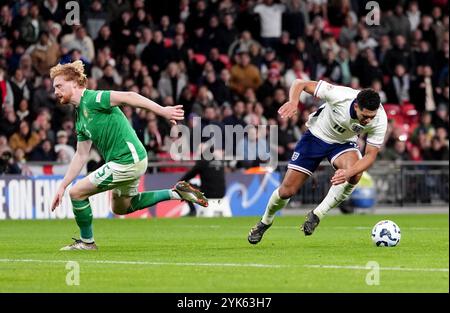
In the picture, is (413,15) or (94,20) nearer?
(94,20)

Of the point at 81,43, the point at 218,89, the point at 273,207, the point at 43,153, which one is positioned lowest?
the point at 43,153

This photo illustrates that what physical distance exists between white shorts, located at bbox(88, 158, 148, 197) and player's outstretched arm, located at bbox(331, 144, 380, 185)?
87.1 inches

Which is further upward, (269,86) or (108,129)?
(269,86)

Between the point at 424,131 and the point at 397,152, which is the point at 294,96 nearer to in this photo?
the point at 397,152

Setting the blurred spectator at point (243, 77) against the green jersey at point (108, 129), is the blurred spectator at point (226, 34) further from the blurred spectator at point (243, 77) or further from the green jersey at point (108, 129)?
the green jersey at point (108, 129)

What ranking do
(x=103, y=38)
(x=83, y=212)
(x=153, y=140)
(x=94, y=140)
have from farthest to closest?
1. (x=103, y=38)
2. (x=153, y=140)
3. (x=94, y=140)
4. (x=83, y=212)

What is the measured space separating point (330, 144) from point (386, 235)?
138 centimetres

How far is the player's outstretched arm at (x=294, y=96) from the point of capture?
1336 cm

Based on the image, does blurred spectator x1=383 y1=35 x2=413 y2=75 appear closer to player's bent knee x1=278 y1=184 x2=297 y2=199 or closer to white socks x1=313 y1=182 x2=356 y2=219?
white socks x1=313 y1=182 x2=356 y2=219

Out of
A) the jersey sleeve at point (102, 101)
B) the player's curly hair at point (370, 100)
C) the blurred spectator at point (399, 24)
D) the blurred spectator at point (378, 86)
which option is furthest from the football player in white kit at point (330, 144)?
the blurred spectator at point (399, 24)

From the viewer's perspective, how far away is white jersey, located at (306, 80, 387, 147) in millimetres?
14047

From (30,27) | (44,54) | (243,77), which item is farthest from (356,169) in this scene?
(243,77)

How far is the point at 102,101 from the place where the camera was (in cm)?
1331

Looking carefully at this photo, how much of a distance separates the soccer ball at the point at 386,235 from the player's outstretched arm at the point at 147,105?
→ 120 inches
